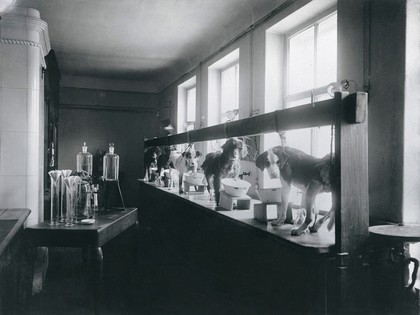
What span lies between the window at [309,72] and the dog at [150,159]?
2.85 metres

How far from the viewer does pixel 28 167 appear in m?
4.09

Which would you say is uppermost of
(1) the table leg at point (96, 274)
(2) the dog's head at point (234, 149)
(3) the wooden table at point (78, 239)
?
(2) the dog's head at point (234, 149)

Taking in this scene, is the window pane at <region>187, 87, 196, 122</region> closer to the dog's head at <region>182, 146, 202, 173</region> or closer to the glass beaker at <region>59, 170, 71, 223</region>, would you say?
the dog's head at <region>182, 146, 202, 173</region>

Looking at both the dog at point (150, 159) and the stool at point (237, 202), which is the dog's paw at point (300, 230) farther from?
the dog at point (150, 159)

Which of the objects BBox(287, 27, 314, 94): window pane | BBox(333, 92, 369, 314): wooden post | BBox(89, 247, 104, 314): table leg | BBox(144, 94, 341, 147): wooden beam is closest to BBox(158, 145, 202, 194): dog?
BBox(144, 94, 341, 147): wooden beam

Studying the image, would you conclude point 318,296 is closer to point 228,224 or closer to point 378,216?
point 378,216

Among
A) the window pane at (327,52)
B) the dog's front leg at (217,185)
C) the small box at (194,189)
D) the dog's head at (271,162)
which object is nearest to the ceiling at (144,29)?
the window pane at (327,52)

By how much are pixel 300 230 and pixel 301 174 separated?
338mm

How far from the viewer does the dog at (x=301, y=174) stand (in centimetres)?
223

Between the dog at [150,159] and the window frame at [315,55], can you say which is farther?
the dog at [150,159]

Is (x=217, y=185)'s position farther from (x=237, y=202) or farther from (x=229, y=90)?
(x=229, y=90)

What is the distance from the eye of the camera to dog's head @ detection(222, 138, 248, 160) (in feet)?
11.3

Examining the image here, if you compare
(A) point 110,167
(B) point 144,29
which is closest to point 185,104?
(B) point 144,29

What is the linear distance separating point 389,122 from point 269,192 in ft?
2.95
